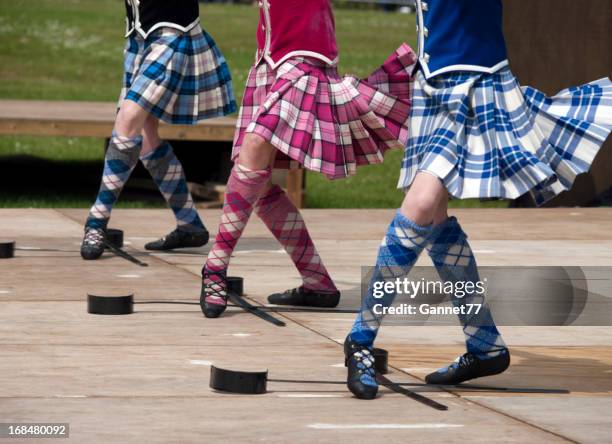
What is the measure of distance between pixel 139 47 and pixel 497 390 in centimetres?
327

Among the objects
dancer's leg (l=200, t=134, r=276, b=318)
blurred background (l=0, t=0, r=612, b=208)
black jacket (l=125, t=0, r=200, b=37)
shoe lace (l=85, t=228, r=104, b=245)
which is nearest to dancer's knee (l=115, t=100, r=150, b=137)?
black jacket (l=125, t=0, r=200, b=37)

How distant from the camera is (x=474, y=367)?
438 centimetres

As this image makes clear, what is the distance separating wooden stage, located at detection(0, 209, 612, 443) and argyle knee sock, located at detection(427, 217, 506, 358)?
162mm

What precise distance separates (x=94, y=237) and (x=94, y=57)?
561 inches

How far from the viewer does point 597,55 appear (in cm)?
1052

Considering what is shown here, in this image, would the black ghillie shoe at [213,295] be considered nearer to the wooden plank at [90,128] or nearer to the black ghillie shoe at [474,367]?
the black ghillie shoe at [474,367]

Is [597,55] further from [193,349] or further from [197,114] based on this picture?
[193,349]

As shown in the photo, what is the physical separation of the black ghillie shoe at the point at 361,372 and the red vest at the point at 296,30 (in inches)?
59.2

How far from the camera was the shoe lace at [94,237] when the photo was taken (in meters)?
7.00

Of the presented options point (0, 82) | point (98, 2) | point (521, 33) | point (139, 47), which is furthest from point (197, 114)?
point (98, 2)

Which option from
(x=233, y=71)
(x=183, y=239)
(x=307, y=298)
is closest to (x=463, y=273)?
(x=307, y=298)

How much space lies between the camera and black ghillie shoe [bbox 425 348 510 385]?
4383 mm

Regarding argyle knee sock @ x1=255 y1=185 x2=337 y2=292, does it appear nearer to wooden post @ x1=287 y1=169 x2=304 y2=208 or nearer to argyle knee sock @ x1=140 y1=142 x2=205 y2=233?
argyle knee sock @ x1=140 y1=142 x2=205 y2=233

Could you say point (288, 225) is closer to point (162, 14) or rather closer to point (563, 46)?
point (162, 14)
